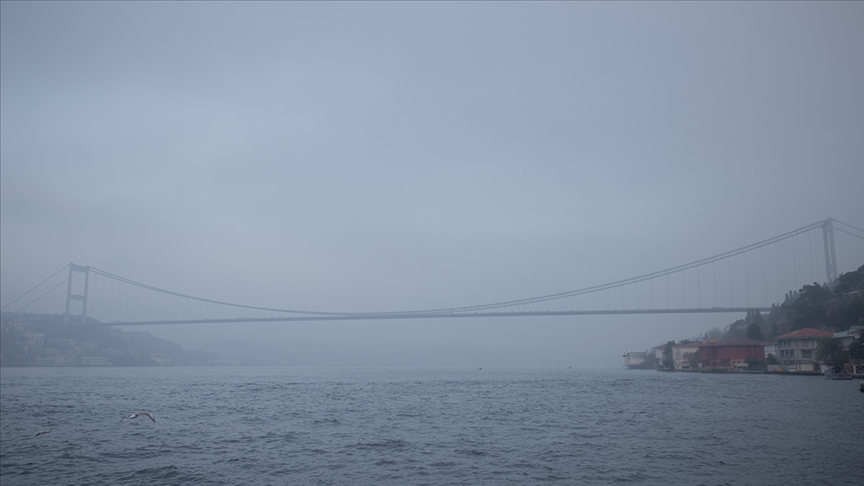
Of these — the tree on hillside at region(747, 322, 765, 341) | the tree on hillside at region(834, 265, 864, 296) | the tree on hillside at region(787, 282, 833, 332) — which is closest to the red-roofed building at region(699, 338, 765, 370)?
the tree on hillside at region(747, 322, 765, 341)

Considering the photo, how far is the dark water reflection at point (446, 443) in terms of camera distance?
39.5 ft

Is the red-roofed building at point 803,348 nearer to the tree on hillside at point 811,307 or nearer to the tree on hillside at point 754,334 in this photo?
the tree on hillside at point 811,307

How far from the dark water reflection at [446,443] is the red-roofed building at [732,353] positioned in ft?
120

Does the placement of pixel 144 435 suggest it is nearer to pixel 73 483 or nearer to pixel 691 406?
pixel 73 483

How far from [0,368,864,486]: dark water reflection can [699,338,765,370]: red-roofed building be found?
120ft

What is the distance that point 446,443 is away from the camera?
51.5ft

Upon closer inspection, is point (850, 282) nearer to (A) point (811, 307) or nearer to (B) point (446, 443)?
(A) point (811, 307)

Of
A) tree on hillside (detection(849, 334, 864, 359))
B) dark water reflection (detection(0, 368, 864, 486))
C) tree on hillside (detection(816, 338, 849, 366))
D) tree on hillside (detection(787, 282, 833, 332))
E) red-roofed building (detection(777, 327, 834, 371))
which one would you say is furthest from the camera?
tree on hillside (detection(787, 282, 833, 332))

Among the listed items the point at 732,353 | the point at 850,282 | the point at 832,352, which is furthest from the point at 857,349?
the point at 732,353

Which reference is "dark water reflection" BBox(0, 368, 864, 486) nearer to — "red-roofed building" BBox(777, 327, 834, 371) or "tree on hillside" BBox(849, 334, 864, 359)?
"tree on hillside" BBox(849, 334, 864, 359)

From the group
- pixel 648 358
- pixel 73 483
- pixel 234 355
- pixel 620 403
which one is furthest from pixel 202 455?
pixel 234 355

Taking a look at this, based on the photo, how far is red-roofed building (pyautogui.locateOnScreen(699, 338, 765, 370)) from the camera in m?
60.2

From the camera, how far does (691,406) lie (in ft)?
79.7

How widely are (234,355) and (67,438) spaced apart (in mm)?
133028
